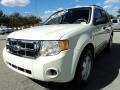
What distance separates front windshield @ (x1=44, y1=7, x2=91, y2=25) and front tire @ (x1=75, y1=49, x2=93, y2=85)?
0.97 metres

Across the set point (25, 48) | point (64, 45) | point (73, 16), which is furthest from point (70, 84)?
point (73, 16)

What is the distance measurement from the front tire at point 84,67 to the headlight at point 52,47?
0.53 m

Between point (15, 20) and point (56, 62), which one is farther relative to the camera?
point (15, 20)

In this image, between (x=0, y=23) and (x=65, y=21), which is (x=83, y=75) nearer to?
(x=65, y=21)

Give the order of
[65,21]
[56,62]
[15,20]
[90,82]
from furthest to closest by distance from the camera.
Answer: [15,20] < [65,21] < [90,82] < [56,62]

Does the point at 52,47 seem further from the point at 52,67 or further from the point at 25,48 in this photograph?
the point at 25,48

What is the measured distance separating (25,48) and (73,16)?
6.68 feet

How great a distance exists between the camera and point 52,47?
11.1ft

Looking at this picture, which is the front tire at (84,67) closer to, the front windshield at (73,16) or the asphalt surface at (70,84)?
the asphalt surface at (70,84)

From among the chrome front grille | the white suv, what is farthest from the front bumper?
the chrome front grille

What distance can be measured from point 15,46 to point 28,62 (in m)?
0.56

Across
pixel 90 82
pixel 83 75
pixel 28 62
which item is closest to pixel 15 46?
pixel 28 62

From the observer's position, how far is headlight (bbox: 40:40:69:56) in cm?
335

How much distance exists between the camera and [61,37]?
3.39 m
